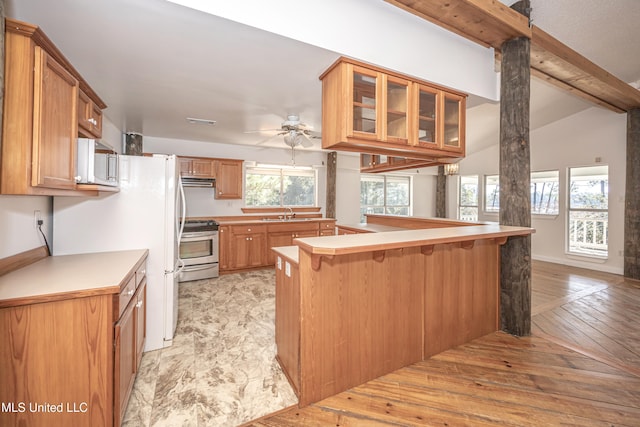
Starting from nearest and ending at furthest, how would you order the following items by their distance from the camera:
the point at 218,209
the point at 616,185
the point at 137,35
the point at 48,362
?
the point at 48,362 < the point at 137,35 < the point at 616,185 < the point at 218,209

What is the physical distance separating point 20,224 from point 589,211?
26.9 ft

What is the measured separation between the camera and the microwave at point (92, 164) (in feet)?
5.89

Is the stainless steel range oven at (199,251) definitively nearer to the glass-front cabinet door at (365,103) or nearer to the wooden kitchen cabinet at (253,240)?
the wooden kitchen cabinet at (253,240)

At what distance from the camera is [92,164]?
1.81m

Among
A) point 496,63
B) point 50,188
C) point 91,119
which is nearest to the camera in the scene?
point 50,188

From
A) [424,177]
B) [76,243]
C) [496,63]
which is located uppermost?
[496,63]

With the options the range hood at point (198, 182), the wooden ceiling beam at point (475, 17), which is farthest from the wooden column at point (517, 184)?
the range hood at point (198, 182)

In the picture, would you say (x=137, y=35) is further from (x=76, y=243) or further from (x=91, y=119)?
(x=76, y=243)

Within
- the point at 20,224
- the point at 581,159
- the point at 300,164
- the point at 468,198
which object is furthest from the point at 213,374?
the point at 468,198

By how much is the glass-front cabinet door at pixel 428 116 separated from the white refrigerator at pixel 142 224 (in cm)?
234

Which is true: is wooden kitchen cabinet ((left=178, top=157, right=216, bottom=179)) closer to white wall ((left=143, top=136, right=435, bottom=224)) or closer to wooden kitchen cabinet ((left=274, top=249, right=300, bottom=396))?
white wall ((left=143, top=136, right=435, bottom=224))

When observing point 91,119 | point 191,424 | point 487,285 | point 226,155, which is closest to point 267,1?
point 91,119

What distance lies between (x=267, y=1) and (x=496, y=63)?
9.33ft

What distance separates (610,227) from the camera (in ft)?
16.8
